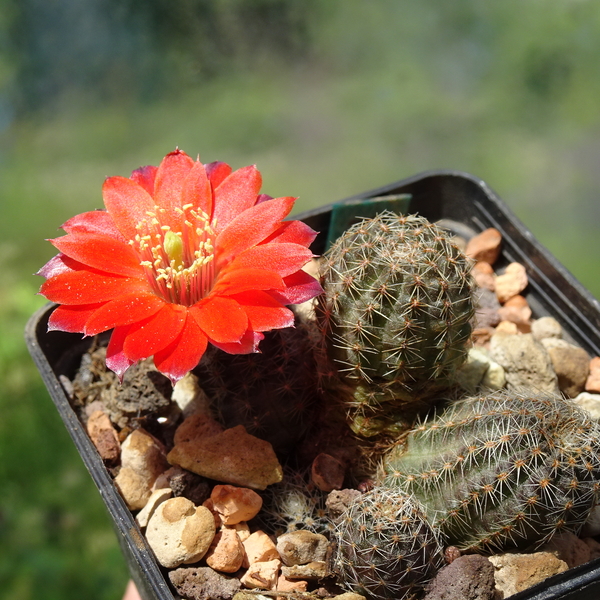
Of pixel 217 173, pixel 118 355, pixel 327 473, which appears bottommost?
pixel 327 473

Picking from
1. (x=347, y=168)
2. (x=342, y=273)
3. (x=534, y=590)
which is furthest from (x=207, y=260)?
(x=347, y=168)

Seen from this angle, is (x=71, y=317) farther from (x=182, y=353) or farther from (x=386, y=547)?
(x=386, y=547)

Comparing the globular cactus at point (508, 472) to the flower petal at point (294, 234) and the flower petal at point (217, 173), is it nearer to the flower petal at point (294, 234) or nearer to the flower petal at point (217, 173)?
the flower petal at point (294, 234)

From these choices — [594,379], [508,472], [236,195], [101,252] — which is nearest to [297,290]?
[236,195]

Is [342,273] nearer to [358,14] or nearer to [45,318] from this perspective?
[45,318]

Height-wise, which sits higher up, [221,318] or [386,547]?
[221,318]

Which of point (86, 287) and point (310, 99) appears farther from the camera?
point (310, 99)
